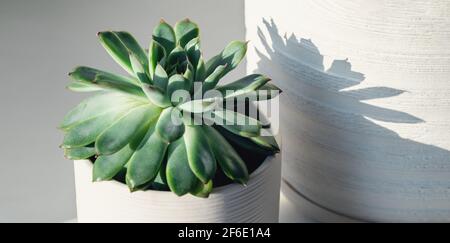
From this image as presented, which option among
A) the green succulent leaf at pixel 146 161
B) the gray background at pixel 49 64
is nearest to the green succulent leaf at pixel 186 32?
the green succulent leaf at pixel 146 161

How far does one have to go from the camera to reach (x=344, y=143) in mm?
779

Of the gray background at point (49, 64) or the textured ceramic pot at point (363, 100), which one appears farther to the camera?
the gray background at point (49, 64)

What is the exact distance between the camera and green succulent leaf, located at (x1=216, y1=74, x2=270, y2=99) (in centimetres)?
68

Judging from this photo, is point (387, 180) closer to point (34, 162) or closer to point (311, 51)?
point (311, 51)

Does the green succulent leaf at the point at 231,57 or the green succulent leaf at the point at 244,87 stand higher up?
the green succulent leaf at the point at 231,57

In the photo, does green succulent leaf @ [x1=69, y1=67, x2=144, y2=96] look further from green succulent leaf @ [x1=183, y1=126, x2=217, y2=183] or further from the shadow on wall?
the shadow on wall

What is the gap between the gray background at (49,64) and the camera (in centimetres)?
127

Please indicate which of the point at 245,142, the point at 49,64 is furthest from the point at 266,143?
the point at 49,64

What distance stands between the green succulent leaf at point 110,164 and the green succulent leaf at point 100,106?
Answer: 42 millimetres

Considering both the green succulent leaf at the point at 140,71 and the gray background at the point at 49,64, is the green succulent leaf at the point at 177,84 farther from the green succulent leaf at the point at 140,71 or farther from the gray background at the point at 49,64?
the gray background at the point at 49,64

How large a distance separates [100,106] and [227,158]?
13 cm

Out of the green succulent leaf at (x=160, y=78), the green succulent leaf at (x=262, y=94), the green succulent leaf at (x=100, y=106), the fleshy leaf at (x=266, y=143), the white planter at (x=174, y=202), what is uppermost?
the green succulent leaf at (x=160, y=78)
